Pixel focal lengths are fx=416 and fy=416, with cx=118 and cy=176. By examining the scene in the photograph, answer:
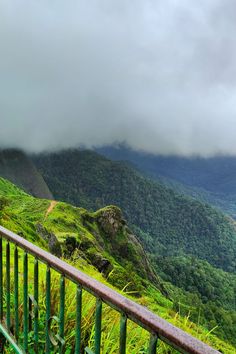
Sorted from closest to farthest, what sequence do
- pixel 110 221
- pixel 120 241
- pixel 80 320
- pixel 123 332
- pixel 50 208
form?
1. pixel 123 332
2. pixel 80 320
3. pixel 50 208
4. pixel 120 241
5. pixel 110 221

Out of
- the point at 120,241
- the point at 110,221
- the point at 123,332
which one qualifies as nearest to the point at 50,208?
the point at 110,221

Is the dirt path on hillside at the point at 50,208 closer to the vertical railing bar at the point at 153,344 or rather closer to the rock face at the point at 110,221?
the rock face at the point at 110,221

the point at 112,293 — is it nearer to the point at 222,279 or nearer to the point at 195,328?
the point at 195,328

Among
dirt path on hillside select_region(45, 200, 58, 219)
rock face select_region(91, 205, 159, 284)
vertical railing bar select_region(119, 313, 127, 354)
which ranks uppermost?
vertical railing bar select_region(119, 313, 127, 354)

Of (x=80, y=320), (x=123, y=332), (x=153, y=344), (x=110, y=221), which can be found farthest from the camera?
(x=110, y=221)

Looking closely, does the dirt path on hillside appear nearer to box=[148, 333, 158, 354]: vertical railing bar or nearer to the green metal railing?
the green metal railing

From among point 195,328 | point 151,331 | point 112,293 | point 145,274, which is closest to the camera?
point 151,331

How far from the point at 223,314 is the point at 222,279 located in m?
61.3

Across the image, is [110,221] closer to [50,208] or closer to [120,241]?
[120,241]

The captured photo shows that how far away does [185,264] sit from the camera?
497ft

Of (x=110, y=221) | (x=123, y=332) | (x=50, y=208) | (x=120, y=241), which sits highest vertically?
(x=123, y=332)

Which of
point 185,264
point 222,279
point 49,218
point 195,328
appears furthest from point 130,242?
point 195,328

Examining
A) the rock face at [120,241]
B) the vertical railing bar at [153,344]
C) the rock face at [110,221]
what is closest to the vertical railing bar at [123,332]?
the vertical railing bar at [153,344]

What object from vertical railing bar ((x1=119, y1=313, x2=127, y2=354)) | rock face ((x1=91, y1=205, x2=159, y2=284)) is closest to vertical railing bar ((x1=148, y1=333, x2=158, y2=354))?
vertical railing bar ((x1=119, y1=313, x2=127, y2=354))
